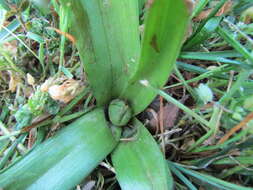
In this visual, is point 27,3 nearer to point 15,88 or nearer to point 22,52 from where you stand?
point 22,52

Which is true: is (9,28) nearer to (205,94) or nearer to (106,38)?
(106,38)

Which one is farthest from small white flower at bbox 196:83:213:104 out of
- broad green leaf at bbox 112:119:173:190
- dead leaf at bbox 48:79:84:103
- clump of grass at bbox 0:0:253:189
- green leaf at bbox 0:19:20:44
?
green leaf at bbox 0:19:20:44

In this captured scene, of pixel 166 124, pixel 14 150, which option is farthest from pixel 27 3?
pixel 166 124

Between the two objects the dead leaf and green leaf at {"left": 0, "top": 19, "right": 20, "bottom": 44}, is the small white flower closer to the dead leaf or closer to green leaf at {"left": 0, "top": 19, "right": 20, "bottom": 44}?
the dead leaf

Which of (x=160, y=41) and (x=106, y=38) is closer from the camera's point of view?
(x=160, y=41)

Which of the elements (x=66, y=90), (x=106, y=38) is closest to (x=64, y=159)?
(x=66, y=90)
